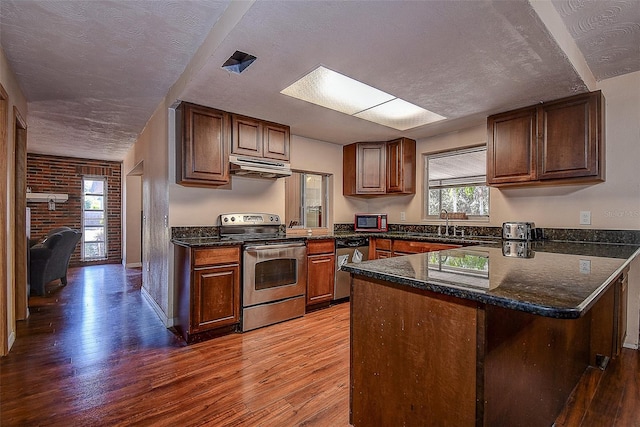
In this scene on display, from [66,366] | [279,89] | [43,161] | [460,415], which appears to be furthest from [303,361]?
[43,161]

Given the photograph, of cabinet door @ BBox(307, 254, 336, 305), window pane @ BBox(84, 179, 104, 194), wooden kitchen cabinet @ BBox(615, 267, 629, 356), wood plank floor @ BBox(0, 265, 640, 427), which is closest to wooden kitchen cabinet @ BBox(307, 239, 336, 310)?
cabinet door @ BBox(307, 254, 336, 305)

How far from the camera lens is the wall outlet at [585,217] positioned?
278 centimetres

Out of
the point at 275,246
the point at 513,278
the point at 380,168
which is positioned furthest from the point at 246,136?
the point at 513,278

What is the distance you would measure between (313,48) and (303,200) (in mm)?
3513

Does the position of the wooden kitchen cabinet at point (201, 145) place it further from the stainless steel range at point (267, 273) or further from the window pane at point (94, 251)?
the window pane at point (94, 251)

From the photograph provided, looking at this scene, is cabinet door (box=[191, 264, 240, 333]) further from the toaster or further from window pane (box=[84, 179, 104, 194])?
window pane (box=[84, 179, 104, 194])

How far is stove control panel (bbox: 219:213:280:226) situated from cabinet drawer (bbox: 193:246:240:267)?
0.61 meters

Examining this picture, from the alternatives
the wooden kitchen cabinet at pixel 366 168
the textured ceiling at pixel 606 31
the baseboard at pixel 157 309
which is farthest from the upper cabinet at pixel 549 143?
the baseboard at pixel 157 309

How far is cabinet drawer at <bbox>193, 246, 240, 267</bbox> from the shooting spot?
265 centimetres

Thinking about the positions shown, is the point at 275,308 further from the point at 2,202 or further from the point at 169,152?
the point at 2,202

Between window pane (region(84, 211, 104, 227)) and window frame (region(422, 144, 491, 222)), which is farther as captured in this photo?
window pane (region(84, 211, 104, 227))

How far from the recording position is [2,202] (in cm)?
236

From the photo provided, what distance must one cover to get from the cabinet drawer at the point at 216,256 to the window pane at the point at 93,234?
5.57m

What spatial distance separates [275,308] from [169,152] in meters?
1.90
